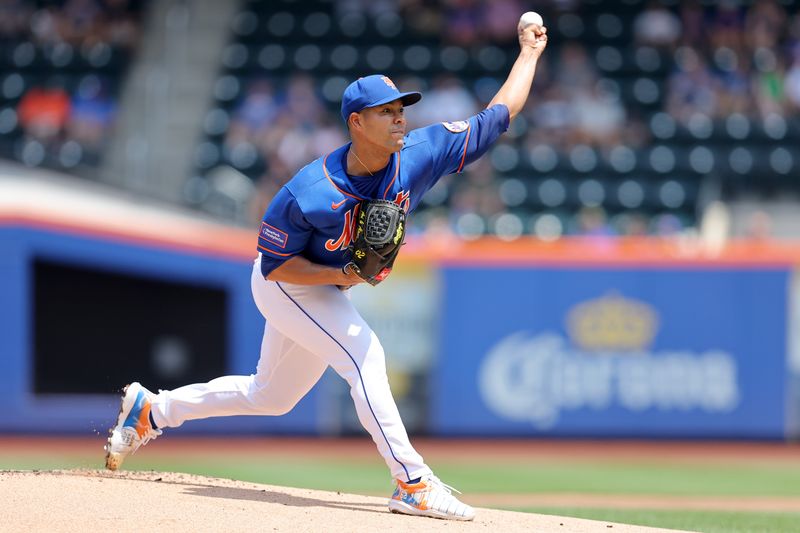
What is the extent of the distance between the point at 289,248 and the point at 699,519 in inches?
110

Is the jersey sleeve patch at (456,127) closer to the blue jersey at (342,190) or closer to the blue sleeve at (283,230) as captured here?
the blue jersey at (342,190)

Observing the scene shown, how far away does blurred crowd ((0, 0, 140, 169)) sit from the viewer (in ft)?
45.4

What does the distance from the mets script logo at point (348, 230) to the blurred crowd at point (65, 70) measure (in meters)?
8.71

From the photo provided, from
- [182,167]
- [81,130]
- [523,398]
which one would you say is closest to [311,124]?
[182,167]

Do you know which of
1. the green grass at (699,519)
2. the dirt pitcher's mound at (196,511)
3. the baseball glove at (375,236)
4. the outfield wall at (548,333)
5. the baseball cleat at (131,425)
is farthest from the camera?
the outfield wall at (548,333)

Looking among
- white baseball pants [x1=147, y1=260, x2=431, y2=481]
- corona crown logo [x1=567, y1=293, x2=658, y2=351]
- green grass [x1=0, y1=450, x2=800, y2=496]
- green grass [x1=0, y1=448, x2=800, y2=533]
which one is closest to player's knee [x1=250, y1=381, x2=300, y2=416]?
white baseball pants [x1=147, y1=260, x2=431, y2=481]

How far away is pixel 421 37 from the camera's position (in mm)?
15312

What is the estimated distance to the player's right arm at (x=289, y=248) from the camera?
4.66 meters

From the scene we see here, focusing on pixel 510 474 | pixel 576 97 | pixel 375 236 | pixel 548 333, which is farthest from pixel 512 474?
pixel 576 97

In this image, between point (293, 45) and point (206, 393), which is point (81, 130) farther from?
point (206, 393)

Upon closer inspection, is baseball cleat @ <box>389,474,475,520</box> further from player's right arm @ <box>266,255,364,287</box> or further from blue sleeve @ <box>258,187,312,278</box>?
blue sleeve @ <box>258,187,312,278</box>

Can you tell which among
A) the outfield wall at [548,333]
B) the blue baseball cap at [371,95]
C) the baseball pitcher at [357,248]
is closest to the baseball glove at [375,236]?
the baseball pitcher at [357,248]

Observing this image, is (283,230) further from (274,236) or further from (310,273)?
(310,273)

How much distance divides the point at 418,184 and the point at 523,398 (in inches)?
245
